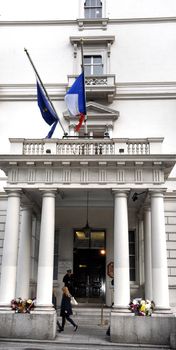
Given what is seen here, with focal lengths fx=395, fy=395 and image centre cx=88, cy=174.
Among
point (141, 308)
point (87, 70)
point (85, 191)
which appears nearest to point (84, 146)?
point (85, 191)

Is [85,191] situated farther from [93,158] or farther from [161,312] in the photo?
[161,312]

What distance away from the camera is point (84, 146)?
55.0 ft

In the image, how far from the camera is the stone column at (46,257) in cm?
1482

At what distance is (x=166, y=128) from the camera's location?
21.9 metres

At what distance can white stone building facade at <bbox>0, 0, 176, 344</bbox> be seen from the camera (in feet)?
51.1

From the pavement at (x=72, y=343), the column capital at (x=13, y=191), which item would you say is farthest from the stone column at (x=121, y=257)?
the column capital at (x=13, y=191)

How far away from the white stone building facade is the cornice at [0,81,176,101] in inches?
2.3

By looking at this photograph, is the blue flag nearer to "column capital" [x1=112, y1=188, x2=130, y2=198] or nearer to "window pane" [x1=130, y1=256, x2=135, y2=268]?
"column capital" [x1=112, y1=188, x2=130, y2=198]

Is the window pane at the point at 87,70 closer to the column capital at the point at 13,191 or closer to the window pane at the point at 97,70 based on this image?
the window pane at the point at 97,70

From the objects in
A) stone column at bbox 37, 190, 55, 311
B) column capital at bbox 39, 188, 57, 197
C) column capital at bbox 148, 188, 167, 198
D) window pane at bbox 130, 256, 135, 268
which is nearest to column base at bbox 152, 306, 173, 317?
stone column at bbox 37, 190, 55, 311

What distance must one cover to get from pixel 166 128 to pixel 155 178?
22.3ft

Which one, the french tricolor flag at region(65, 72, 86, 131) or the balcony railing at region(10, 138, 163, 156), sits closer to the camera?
the balcony railing at region(10, 138, 163, 156)

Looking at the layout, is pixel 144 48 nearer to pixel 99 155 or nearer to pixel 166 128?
pixel 166 128

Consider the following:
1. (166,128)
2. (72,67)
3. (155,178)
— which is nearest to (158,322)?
(155,178)
